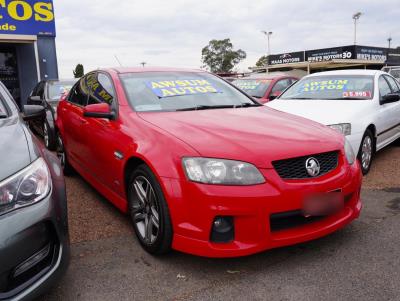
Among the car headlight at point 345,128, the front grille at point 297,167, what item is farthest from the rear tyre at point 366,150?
the front grille at point 297,167

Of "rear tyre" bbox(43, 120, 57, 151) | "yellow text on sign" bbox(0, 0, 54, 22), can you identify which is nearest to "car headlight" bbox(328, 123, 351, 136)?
"rear tyre" bbox(43, 120, 57, 151)

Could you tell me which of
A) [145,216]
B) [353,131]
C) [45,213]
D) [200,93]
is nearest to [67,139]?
[200,93]

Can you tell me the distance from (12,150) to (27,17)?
1423cm

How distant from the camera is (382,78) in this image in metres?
6.29

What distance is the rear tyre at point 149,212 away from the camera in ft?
8.80

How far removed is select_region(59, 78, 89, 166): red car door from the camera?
425 cm

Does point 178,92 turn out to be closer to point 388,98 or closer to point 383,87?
point 388,98

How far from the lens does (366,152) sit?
5.15m

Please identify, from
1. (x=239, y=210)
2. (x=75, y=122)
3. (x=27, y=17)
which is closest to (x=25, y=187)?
(x=239, y=210)

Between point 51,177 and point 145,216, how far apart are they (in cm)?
96

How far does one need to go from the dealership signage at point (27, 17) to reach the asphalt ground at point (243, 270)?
12984 mm

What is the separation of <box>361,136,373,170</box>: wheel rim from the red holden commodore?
191 centimetres

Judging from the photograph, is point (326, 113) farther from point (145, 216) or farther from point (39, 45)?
point (39, 45)

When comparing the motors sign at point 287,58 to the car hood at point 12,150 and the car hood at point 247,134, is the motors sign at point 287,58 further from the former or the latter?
the car hood at point 12,150
